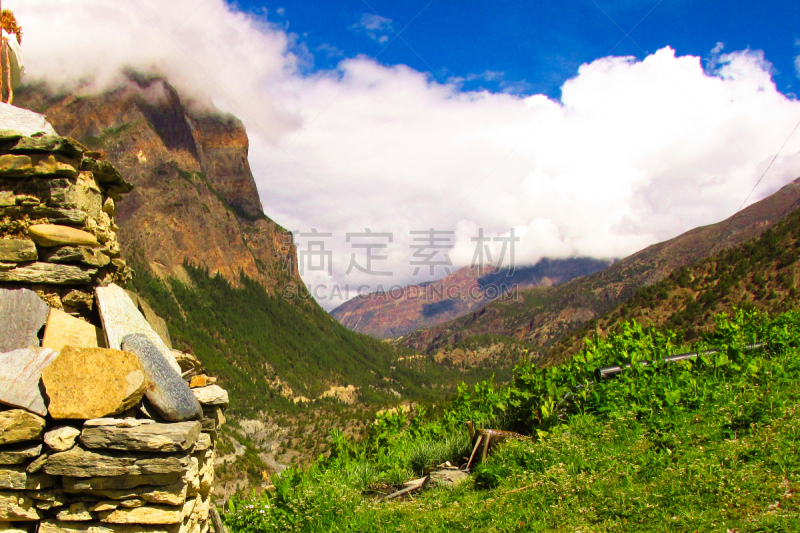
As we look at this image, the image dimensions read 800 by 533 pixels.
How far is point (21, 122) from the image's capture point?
5906 mm

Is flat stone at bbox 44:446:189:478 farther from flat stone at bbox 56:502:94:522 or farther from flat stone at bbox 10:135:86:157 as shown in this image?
flat stone at bbox 10:135:86:157

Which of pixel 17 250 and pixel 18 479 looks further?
pixel 17 250

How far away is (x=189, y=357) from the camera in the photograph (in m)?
6.61

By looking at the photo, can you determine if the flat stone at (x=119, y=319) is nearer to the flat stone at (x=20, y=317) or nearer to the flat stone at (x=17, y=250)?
the flat stone at (x=20, y=317)

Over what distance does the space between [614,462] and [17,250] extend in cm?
718

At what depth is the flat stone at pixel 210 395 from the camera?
612 cm

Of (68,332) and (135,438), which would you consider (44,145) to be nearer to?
(68,332)

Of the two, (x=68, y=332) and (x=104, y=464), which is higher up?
(x=68, y=332)

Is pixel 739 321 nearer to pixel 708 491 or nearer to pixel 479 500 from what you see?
pixel 708 491

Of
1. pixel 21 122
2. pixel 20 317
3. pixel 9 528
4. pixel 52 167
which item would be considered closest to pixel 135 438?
pixel 9 528

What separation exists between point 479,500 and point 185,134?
187911 mm

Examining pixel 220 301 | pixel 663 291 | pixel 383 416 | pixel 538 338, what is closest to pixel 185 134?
pixel 220 301

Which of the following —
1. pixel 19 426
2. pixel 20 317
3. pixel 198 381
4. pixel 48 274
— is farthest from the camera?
pixel 198 381

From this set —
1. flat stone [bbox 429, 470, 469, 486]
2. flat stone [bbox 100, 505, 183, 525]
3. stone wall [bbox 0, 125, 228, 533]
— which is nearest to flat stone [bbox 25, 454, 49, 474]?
stone wall [bbox 0, 125, 228, 533]
